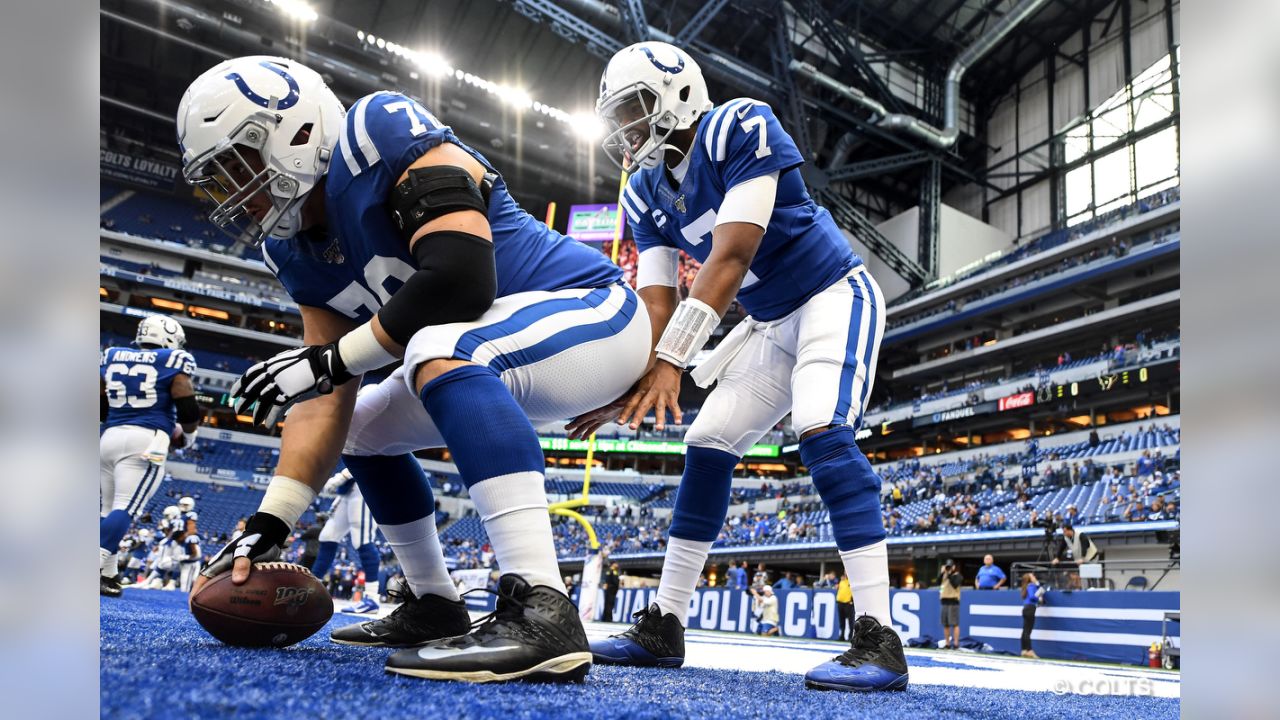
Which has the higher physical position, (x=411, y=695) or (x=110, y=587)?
(x=411, y=695)

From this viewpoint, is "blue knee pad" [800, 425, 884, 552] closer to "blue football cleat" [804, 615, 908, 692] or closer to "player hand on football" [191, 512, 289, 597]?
"blue football cleat" [804, 615, 908, 692]

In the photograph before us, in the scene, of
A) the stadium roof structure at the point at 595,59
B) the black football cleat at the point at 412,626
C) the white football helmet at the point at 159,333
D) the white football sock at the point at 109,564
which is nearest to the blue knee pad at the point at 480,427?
the black football cleat at the point at 412,626

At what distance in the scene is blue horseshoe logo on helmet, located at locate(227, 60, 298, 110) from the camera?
170 cm

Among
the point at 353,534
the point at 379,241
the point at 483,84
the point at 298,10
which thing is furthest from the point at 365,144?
the point at 483,84

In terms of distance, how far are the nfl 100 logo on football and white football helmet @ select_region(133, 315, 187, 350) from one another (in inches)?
162

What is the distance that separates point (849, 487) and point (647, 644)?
72 cm

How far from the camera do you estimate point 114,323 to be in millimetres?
34281

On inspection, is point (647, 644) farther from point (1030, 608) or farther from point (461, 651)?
point (1030, 608)

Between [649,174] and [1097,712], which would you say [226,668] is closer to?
[1097,712]

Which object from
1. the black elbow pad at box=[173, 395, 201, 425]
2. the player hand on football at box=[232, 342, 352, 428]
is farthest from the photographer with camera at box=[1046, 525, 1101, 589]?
the player hand on football at box=[232, 342, 352, 428]

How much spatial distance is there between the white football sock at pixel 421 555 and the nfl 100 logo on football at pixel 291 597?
33 cm

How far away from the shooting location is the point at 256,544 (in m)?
1.83

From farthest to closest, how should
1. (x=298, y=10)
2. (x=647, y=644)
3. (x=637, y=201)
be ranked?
(x=298, y=10)
(x=637, y=201)
(x=647, y=644)
